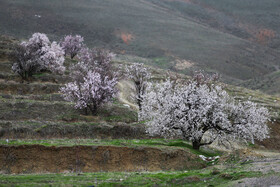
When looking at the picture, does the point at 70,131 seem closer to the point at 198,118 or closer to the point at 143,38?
the point at 198,118

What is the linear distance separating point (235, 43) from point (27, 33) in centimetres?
12807

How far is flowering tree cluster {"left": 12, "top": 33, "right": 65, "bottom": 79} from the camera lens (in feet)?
189

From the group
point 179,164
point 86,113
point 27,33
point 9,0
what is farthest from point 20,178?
point 9,0

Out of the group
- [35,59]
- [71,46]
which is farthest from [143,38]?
[35,59]

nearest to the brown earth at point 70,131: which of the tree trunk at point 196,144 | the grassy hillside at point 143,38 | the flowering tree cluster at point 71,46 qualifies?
the tree trunk at point 196,144

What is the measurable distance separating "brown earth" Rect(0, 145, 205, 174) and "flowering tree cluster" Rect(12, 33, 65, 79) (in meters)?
35.5

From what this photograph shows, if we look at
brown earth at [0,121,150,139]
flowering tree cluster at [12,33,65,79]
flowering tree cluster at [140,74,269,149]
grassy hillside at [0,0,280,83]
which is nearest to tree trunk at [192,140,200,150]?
flowering tree cluster at [140,74,269,149]

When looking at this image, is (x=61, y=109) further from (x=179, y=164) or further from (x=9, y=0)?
(x=9, y=0)

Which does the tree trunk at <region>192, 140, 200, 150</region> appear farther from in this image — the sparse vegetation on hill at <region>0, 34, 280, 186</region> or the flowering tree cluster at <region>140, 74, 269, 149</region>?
the sparse vegetation on hill at <region>0, 34, 280, 186</region>

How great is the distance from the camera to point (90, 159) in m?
26.9

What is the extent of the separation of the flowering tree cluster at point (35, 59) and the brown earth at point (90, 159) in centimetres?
3546

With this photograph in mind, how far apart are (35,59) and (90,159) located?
131 ft

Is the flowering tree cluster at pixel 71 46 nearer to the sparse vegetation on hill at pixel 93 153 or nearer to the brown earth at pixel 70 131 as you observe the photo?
the sparse vegetation on hill at pixel 93 153

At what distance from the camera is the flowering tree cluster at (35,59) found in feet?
189
